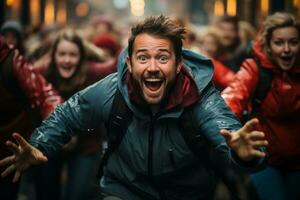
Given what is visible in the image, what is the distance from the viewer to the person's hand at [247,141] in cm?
401

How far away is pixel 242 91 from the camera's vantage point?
554 centimetres

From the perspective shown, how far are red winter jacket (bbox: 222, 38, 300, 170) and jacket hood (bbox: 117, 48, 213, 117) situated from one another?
0.71 metres

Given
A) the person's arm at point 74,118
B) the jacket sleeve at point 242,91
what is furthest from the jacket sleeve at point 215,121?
the jacket sleeve at point 242,91

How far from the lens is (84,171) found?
7.50 m

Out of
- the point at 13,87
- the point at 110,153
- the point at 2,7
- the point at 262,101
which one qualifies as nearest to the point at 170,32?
the point at 110,153

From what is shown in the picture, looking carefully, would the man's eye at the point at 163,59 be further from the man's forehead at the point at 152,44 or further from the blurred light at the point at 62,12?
the blurred light at the point at 62,12

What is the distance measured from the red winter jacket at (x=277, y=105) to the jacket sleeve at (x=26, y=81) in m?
1.51

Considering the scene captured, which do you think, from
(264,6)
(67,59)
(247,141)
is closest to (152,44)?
(247,141)

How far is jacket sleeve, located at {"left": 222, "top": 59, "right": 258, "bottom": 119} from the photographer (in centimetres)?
550

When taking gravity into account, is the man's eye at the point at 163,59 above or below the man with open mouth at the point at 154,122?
above

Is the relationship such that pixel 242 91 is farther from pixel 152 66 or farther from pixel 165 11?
pixel 165 11

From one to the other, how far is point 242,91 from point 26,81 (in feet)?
5.93

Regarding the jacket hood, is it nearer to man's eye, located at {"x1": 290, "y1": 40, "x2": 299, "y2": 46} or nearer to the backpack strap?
the backpack strap

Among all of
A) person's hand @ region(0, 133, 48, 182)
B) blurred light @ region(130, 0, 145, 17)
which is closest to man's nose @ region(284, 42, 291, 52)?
person's hand @ region(0, 133, 48, 182)
